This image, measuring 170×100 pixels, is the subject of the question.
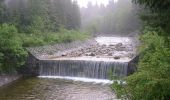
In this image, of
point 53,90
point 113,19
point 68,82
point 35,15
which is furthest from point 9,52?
point 113,19

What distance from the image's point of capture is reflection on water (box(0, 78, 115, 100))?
82.1 ft

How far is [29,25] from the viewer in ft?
175

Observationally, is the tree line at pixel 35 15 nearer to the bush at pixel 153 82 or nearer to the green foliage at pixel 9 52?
the green foliage at pixel 9 52

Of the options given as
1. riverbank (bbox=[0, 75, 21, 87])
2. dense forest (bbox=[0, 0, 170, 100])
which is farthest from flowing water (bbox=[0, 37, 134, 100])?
dense forest (bbox=[0, 0, 170, 100])

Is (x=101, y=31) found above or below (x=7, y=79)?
above

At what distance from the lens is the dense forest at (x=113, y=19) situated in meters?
100

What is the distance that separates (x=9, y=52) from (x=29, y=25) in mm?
22463

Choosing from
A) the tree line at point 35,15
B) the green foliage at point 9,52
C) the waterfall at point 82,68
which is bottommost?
the waterfall at point 82,68

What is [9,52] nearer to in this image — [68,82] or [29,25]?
[68,82]

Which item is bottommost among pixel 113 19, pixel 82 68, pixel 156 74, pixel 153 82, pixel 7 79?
pixel 7 79

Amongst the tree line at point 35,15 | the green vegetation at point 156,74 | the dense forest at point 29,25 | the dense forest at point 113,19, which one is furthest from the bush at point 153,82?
the dense forest at point 113,19

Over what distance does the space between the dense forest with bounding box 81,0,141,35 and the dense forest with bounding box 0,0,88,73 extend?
58.7 ft

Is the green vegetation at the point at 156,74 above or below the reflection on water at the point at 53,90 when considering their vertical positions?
above

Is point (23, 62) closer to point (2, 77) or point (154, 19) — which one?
point (2, 77)
